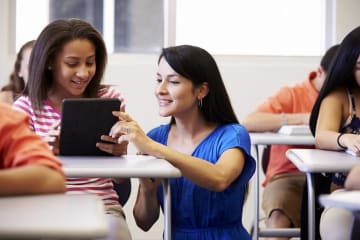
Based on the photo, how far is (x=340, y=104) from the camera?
2.40 metres

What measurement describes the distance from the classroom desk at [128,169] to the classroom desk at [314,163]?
1.29 feet

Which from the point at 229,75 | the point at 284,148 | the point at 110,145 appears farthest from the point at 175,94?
the point at 229,75

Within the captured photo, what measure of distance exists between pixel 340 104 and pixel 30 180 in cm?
144

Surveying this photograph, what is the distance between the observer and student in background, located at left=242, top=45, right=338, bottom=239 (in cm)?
299

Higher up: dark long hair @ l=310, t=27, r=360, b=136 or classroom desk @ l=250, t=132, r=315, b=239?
dark long hair @ l=310, t=27, r=360, b=136

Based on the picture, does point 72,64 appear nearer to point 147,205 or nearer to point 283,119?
point 147,205

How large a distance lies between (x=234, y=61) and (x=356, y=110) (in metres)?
1.67

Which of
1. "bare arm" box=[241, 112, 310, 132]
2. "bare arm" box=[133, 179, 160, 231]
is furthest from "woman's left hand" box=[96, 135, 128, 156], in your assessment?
"bare arm" box=[241, 112, 310, 132]

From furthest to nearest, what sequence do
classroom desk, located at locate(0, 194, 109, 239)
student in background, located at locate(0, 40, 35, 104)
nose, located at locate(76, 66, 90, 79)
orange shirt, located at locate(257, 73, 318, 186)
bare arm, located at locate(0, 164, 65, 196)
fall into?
orange shirt, located at locate(257, 73, 318, 186)
student in background, located at locate(0, 40, 35, 104)
nose, located at locate(76, 66, 90, 79)
bare arm, located at locate(0, 164, 65, 196)
classroom desk, located at locate(0, 194, 109, 239)

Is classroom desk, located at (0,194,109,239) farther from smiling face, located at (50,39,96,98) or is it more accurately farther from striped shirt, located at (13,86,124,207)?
smiling face, located at (50,39,96,98)

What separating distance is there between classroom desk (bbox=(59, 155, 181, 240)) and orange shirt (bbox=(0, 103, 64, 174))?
414 mm

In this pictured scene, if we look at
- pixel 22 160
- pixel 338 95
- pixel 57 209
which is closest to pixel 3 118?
pixel 22 160

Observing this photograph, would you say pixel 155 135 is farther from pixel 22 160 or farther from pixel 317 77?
pixel 317 77

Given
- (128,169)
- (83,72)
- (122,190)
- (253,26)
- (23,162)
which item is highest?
(253,26)
